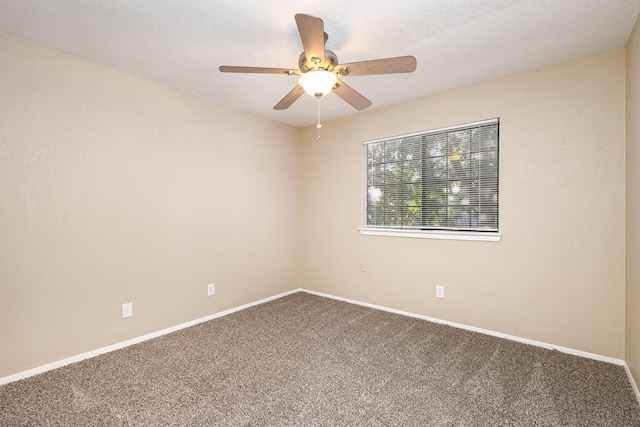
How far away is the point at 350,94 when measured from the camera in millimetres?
2217

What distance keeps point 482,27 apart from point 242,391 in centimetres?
284

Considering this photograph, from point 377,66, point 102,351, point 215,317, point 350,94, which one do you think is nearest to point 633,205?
point 377,66

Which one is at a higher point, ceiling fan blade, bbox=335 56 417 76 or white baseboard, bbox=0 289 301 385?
ceiling fan blade, bbox=335 56 417 76

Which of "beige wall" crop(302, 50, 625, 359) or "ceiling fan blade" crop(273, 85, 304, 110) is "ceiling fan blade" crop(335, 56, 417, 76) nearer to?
"ceiling fan blade" crop(273, 85, 304, 110)

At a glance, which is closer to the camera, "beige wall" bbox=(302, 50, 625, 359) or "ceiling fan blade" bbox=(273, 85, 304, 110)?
"ceiling fan blade" bbox=(273, 85, 304, 110)

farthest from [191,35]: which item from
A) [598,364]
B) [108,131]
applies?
[598,364]

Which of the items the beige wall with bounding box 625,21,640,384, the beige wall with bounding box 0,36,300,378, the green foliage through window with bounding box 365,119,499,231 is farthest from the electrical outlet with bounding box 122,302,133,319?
the beige wall with bounding box 625,21,640,384

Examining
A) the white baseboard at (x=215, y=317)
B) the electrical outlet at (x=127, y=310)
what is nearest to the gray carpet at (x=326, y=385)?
the white baseboard at (x=215, y=317)

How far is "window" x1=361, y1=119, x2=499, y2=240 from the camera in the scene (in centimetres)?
295

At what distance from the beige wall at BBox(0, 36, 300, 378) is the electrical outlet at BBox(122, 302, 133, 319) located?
0.14 feet

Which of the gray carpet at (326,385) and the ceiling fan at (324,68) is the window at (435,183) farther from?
the ceiling fan at (324,68)

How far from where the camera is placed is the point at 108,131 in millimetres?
2566

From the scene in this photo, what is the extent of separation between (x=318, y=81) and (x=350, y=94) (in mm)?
390

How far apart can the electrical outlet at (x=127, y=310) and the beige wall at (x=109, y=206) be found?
0.04 metres
